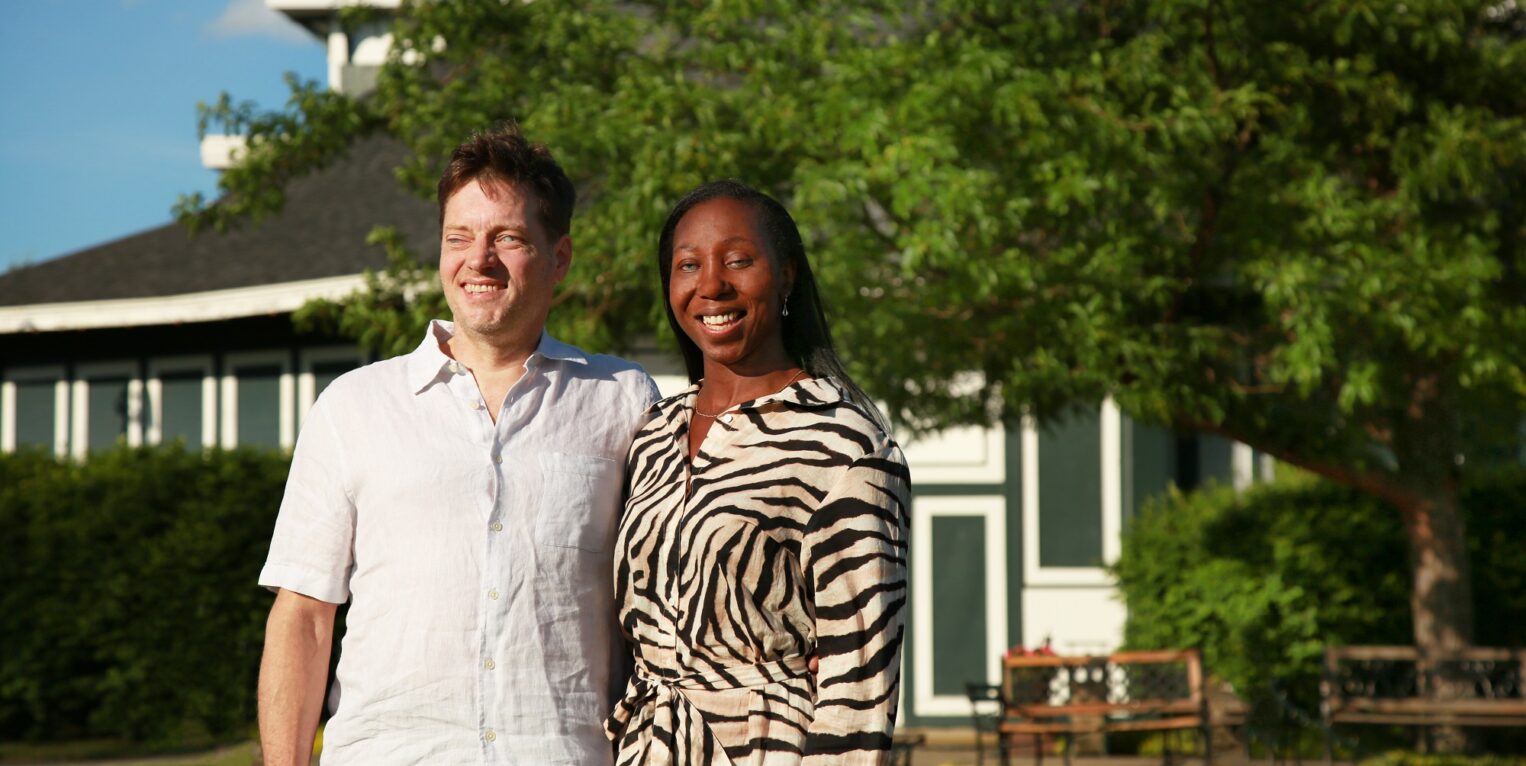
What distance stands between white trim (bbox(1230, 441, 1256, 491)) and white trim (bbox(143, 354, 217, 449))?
8709 millimetres

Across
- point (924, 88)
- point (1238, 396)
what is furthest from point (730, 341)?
point (1238, 396)

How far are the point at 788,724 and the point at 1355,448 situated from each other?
25.9 feet

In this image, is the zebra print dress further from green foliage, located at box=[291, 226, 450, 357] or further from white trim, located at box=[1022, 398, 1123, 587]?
white trim, located at box=[1022, 398, 1123, 587]

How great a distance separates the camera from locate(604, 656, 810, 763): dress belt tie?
8.44 feet

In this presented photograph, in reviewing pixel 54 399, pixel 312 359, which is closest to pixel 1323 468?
pixel 312 359

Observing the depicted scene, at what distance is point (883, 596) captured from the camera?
2506 millimetres

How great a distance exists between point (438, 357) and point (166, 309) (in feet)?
41.7

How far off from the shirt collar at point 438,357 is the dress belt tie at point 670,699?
570 mm

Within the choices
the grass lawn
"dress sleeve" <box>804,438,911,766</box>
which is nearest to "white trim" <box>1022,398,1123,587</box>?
the grass lawn

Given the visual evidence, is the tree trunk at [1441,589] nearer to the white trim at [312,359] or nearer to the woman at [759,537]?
the woman at [759,537]

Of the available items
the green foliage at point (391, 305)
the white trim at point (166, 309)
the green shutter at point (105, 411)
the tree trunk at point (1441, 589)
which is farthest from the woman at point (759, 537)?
the green shutter at point (105, 411)

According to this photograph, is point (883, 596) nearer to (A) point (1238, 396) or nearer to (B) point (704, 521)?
(B) point (704, 521)

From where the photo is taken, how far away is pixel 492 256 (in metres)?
Result: 2.86

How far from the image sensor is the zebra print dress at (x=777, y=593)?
8.21 ft
